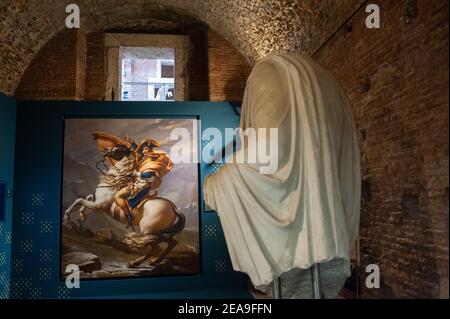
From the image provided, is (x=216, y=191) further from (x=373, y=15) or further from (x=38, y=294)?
(x=38, y=294)

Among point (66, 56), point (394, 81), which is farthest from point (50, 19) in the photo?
point (394, 81)

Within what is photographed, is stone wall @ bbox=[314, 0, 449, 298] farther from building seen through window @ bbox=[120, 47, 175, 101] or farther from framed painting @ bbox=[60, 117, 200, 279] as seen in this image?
building seen through window @ bbox=[120, 47, 175, 101]

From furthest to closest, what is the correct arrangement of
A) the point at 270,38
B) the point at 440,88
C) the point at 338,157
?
the point at 270,38 < the point at 440,88 < the point at 338,157

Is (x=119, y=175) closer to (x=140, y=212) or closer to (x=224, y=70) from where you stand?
(x=140, y=212)

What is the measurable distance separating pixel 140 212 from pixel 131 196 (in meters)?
0.31

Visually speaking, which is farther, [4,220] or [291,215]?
[4,220]

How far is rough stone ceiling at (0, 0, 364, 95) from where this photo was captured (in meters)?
5.06

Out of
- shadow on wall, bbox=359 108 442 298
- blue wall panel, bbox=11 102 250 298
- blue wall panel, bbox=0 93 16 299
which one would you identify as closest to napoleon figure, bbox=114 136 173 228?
blue wall panel, bbox=11 102 250 298

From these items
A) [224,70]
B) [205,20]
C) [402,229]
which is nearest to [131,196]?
[224,70]

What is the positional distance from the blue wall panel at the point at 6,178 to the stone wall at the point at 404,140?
4976 mm

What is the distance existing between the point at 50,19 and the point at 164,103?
256cm

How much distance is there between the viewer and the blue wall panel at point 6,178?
5629 millimetres

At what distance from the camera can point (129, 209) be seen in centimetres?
631

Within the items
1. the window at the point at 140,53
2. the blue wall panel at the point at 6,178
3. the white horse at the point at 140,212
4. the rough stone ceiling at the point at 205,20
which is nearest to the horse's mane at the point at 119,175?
the white horse at the point at 140,212
